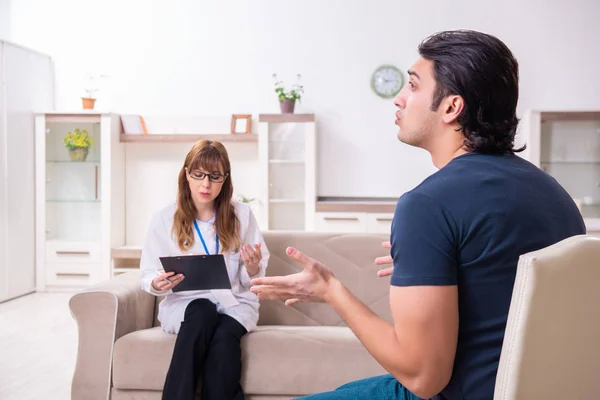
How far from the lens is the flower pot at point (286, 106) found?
5.27 m

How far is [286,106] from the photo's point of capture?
5.28 metres

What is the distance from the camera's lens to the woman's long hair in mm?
2568

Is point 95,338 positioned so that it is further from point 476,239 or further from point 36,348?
point 476,239

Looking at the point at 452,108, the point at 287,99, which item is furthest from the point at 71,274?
the point at 452,108

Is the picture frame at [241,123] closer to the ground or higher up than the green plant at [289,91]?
closer to the ground

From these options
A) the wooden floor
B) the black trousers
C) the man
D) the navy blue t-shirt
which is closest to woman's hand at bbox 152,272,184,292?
the black trousers

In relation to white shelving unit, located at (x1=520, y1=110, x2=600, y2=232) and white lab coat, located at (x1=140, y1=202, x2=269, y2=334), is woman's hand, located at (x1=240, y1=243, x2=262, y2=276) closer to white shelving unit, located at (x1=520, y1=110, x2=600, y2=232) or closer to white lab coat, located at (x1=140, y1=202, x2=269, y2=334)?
white lab coat, located at (x1=140, y1=202, x2=269, y2=334)

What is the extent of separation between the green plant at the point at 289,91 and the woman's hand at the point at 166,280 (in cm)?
316

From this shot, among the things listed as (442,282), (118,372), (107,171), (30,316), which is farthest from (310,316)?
(107,171)

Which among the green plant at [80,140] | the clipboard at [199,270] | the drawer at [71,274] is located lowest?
the drawer at [71,274]

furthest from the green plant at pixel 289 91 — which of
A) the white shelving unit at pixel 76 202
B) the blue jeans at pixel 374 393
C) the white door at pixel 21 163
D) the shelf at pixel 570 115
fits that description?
the blue jeans at pixel 374 393

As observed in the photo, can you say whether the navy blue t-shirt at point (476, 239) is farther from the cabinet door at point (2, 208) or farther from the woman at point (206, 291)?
the cabinet door at point (2, 208)

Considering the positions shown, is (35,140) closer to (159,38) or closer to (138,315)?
(159,38)

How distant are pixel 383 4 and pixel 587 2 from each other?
1.76 meters
